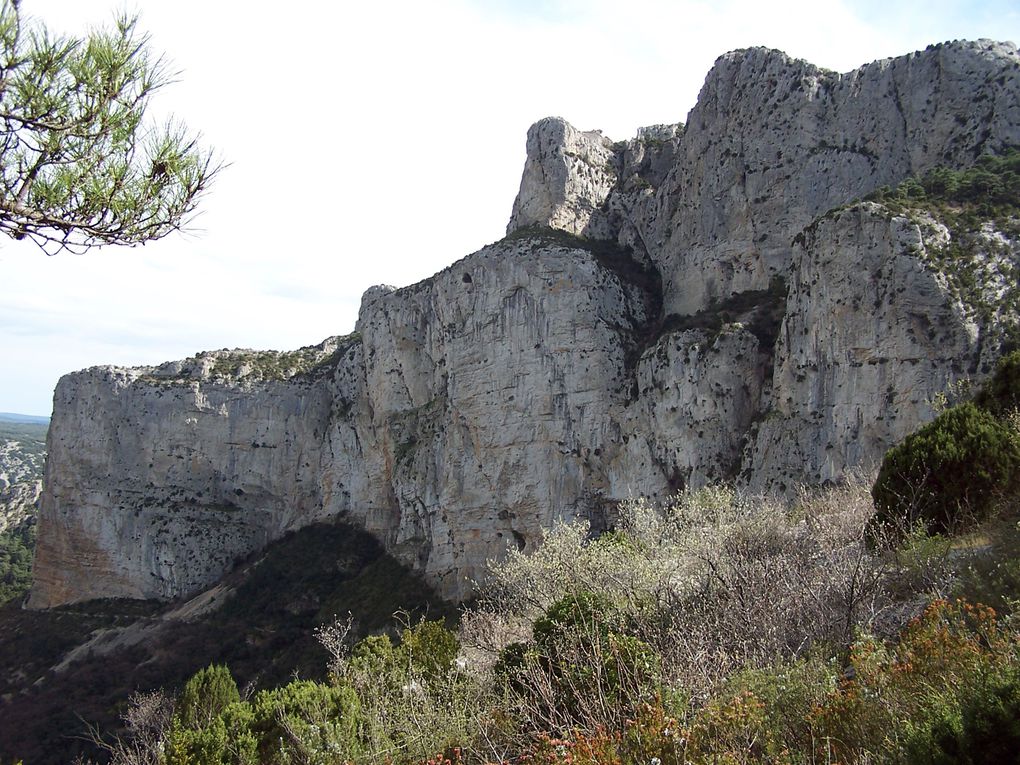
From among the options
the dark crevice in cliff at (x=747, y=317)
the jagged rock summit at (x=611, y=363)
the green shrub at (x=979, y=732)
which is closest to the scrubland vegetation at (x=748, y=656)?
the green shrub at (x=979, y=732)

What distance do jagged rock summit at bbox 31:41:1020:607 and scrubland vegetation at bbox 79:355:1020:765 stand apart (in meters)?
9.33

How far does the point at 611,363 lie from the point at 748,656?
1017 inches

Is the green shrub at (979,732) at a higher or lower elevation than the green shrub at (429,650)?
higher

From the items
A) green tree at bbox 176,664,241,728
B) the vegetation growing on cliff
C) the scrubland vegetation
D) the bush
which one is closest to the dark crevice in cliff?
the vegetation growing on cliff

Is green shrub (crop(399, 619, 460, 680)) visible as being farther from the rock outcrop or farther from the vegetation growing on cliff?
the rock outcrop

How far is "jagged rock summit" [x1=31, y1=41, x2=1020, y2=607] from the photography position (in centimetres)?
2320

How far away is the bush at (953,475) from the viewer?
10078 millimetres

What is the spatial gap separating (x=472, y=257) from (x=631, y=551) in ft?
84.0

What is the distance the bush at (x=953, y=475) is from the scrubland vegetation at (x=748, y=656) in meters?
0.03

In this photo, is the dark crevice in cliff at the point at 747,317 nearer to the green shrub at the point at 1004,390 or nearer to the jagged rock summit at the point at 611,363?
the jagged rock summit at the point at 611,363

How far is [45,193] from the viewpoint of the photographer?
6184mm

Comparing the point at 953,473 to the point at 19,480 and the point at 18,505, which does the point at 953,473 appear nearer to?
the point at 18,505

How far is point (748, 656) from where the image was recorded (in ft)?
23.8

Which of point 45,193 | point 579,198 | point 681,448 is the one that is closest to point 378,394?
point 579,198
